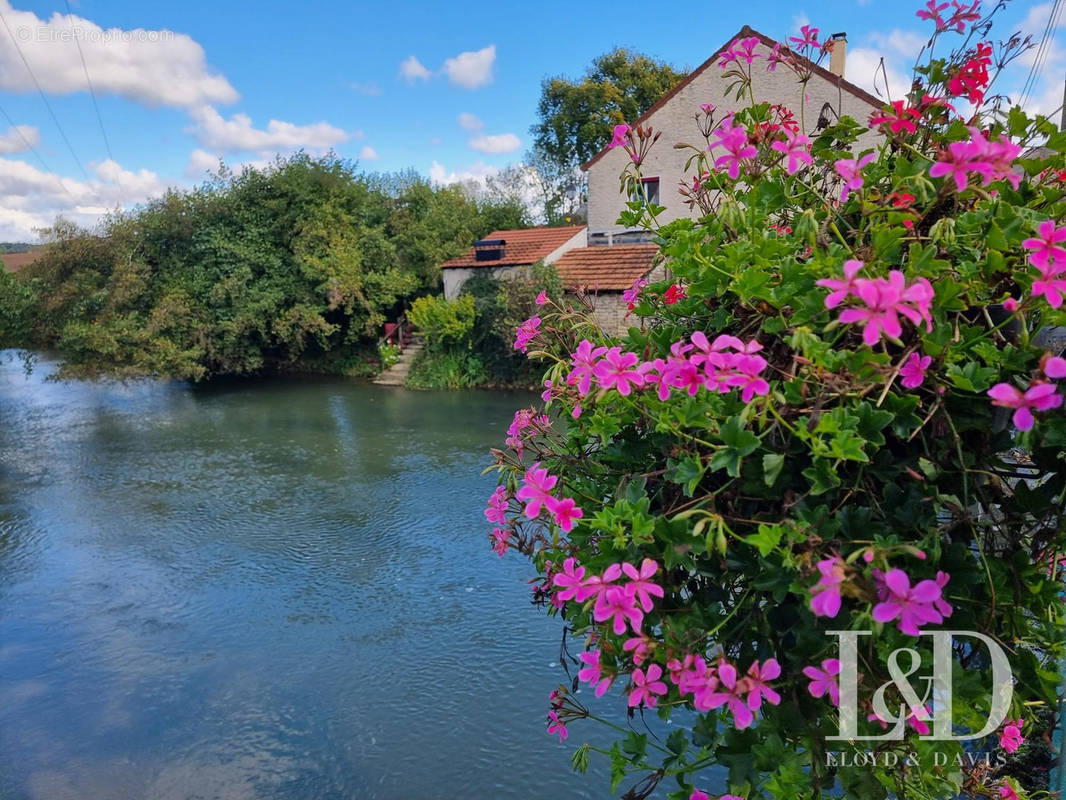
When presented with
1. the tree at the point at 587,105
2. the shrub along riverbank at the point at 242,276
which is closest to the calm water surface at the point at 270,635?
the shrub along riverbank at the point at 242,276

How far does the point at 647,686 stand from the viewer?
3.40 ft

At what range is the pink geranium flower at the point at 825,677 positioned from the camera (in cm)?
97

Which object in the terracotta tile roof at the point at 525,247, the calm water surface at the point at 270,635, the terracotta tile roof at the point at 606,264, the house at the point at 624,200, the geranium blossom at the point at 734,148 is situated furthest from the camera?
the terracotta tile roof at the point at 525,247

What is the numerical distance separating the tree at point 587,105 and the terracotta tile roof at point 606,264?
31.4 ft

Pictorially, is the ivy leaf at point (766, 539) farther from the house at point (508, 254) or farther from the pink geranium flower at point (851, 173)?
the house at point (508, 254)

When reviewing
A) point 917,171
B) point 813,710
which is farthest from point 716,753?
point 917,171

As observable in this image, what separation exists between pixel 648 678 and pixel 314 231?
48.6ft

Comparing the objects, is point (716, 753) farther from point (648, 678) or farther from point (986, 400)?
point (986, 400)

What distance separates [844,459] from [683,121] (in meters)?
13.4

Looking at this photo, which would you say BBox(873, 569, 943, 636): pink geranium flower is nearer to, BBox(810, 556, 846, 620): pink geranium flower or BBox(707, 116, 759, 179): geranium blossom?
BBox(810, 556, 846, 620): pink geranium flower

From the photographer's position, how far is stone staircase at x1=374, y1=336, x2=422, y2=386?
1384cm

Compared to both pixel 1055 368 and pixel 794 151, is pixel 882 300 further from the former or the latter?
pixel 794 151

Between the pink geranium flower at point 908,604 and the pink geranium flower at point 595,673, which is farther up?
the pink geranium flower at point 908,604

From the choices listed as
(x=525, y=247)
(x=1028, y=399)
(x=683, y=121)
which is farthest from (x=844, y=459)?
(x=525, y=247)
